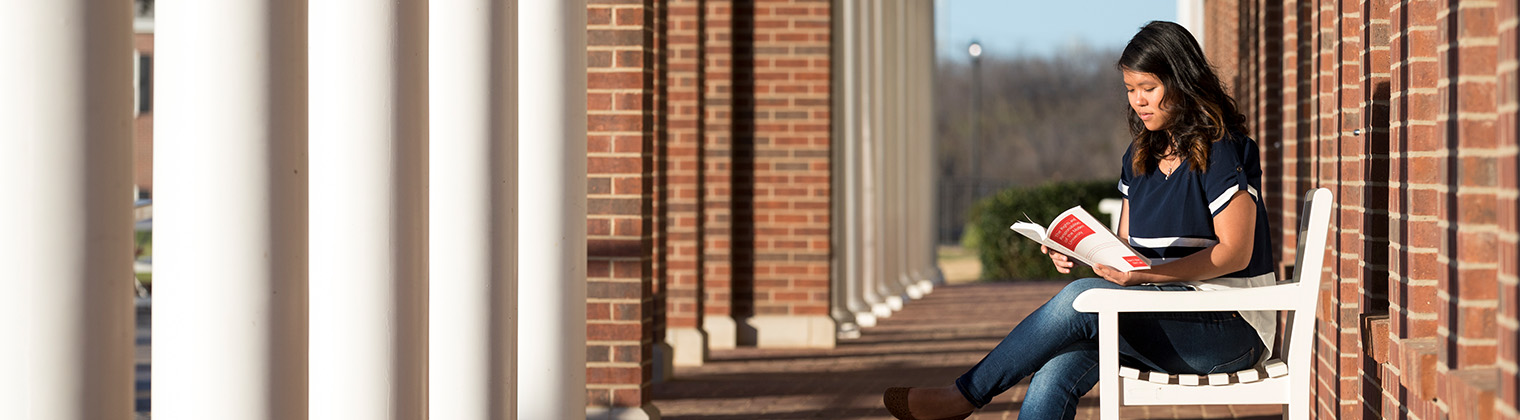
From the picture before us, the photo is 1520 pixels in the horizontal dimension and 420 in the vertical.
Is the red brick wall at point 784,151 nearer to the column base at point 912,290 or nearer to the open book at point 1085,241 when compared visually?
the column base at point 912,290

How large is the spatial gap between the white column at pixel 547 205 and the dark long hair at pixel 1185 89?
1.66 meters

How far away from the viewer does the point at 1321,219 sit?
11.4 feet

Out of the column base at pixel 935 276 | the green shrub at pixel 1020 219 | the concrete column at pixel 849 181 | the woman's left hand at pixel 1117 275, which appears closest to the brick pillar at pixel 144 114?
the green shrub at pixel 1020 219

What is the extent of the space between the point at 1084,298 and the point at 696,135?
5.20 metres

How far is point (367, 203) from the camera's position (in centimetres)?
327

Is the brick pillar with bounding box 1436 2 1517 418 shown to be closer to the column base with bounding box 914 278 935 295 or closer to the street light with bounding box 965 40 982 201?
the column base with bounding box 914 278 935 295

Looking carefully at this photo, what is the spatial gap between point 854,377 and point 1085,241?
14.1 ft

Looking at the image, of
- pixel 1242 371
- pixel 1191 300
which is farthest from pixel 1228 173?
pixel 1242 371

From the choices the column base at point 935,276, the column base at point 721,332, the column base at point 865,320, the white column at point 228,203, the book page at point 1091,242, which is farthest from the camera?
the column base at point 935,276

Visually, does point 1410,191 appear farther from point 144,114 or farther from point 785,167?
point 144,114

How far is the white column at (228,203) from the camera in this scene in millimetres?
2789

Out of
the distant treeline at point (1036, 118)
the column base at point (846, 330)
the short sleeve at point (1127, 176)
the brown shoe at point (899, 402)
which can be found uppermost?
the distant treeline at point (1036, 118)

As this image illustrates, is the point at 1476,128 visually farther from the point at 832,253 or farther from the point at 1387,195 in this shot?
the point at 832,253

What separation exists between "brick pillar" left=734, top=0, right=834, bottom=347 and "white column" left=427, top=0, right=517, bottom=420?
5.32 metres
